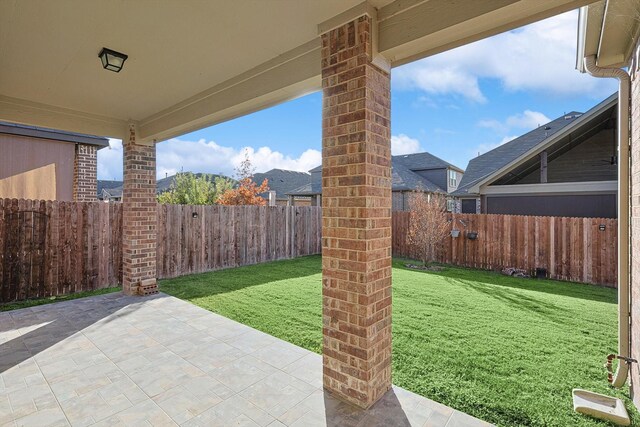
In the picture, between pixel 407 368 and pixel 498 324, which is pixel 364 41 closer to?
pixel 407 368

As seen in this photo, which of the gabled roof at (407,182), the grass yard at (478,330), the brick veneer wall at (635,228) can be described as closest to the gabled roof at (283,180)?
the gabled roof at (407,182)

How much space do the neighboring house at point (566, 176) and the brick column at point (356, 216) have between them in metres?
8.96

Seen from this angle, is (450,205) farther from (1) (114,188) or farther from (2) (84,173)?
(1) (114,188)

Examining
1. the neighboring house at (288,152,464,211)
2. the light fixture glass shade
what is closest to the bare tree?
the neighboring house at (288,152,464,211)

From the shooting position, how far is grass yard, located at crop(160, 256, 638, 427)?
257 centimetres

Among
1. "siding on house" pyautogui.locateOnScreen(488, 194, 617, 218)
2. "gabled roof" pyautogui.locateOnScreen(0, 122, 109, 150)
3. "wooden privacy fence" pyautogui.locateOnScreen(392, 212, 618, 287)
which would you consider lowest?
"wooden privacy fence" pyautogui.locateOnScreen(392, 212, 618, 287)

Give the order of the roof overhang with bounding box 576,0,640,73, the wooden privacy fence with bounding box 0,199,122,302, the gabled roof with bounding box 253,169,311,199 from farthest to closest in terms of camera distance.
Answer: the gabled roof with bounding box 253,169,311,199, the wooden privacy fence with bounding box 0,199,122,302, the roof overhang with bounding box 576,0,640,73

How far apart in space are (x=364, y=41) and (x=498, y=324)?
12.9ft

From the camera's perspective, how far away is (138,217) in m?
5.46

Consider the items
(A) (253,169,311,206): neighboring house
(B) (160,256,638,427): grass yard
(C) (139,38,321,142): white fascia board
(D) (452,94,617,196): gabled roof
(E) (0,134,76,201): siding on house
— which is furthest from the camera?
Result: (A) (253,169,311,206): neighboring house

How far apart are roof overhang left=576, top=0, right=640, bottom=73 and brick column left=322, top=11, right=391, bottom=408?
144 cm

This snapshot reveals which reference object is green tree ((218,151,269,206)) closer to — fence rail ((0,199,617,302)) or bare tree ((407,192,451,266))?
fence rail ((0,199,617,302))

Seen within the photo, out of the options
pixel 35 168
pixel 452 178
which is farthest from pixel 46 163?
pixel 452 178

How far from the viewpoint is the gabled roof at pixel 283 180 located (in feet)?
98.6
